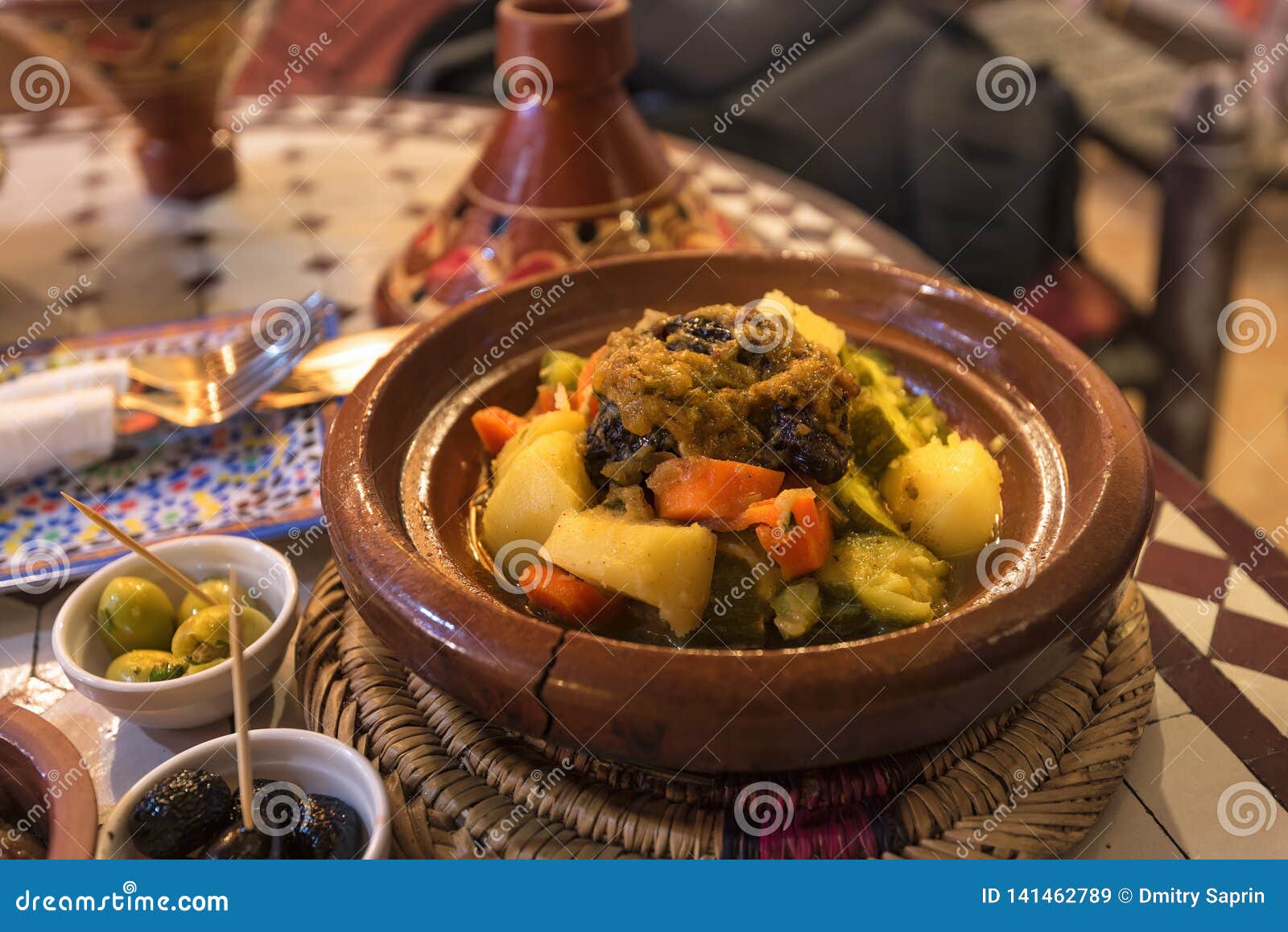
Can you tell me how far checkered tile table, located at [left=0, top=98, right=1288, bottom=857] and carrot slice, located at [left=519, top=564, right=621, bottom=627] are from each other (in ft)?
1.67

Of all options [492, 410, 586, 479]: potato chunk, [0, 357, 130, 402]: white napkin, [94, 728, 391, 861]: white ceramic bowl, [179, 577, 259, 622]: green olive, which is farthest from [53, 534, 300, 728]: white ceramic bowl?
[0, 357, 130, 402]: white napkin

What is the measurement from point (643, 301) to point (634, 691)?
103 centimetres

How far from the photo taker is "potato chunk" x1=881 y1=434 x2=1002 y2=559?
5.29 ft

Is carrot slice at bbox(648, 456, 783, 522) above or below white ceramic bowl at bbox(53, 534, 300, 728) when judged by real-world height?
above

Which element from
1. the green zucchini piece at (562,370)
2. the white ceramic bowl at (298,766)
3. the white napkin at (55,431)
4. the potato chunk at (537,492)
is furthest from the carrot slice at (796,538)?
the white napkin at (55,431)

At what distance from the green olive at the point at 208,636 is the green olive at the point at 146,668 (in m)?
0.03

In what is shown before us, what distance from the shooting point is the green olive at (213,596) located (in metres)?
1.75

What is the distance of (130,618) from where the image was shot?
169 centimetres

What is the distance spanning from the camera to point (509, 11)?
2.45m

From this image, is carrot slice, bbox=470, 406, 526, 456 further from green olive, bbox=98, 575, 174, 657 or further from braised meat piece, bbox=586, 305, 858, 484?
green olive, bbox=98, 575, 174, 657

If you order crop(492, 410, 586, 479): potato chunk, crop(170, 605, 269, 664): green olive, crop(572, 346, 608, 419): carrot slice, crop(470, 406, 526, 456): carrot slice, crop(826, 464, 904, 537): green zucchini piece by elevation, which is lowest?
crop(170, 605, 269, 664): green olive

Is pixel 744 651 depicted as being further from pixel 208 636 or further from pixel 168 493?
pixel 168 493

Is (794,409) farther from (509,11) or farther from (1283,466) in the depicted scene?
(1283,466)

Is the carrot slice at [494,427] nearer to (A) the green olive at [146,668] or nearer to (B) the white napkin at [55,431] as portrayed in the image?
(A) the green olive at [146,668]
